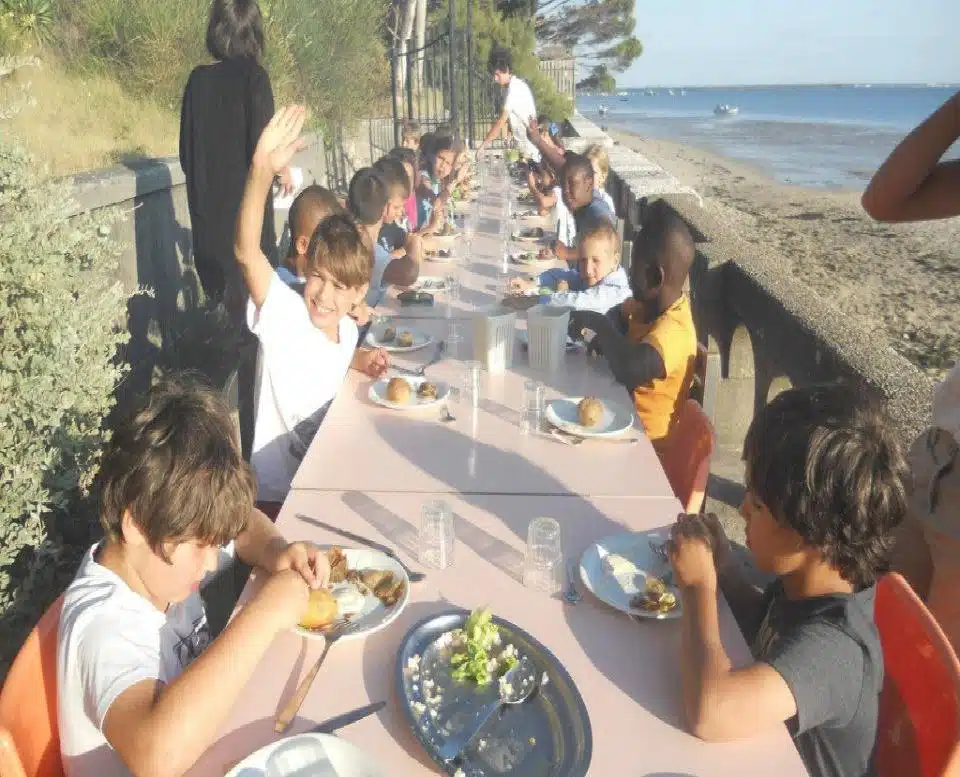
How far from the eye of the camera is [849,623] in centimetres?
147

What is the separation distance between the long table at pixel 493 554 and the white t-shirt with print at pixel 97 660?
7.4 inches

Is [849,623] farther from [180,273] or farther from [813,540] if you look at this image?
[180,273]

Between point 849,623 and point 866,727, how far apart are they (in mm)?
209

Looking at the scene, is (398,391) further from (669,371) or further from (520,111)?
(520,111)

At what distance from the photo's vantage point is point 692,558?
→ 1625 millimetres

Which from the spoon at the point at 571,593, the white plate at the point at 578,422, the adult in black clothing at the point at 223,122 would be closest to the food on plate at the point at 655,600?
the spoon at the point at 571,593

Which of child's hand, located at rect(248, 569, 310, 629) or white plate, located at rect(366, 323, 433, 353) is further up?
child's hand, located at rect(248, 569, 310, 629)

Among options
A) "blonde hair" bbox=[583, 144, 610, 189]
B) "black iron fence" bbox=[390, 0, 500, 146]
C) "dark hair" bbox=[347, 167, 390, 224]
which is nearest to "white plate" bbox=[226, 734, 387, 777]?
"dark hair" bbox=[347, 167, 390, 224]

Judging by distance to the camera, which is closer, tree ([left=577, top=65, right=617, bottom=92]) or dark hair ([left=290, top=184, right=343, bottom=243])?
dark hair ([left=290, top=184, right=343, bottom=243])

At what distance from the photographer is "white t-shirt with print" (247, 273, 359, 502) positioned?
2.74 metres

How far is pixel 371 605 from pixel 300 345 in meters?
1.38

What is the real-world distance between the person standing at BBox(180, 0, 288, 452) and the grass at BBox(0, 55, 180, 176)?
846 millimetres

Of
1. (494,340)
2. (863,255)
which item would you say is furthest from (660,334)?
(863,255)

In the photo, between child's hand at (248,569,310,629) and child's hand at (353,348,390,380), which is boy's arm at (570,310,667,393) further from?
child's hand at (248,569,310,629)
